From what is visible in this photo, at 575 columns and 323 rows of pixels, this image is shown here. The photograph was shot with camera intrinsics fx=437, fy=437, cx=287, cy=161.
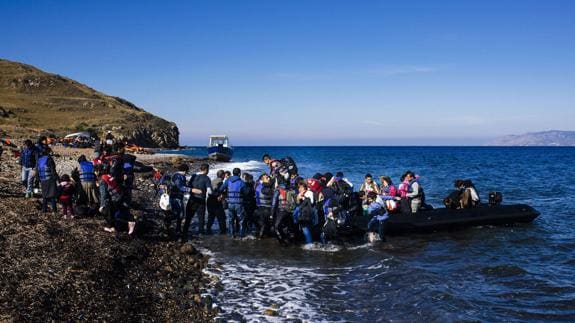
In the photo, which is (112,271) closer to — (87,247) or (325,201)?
(87,247)

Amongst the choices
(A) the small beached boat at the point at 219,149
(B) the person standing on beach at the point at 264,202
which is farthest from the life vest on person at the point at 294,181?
(A) the small beached boat at the point at 219,149

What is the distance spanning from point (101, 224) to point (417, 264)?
862 cm

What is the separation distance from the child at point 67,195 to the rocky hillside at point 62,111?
49.0 m

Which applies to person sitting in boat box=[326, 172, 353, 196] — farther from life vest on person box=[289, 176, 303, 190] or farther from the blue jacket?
the blue jacket

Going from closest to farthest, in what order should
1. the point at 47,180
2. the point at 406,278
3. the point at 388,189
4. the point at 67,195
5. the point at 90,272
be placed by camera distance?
the point at 90,272, the point at 406,278, the point at 47,180, the point at 67,195, the point at 388,189

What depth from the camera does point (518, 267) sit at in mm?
11500

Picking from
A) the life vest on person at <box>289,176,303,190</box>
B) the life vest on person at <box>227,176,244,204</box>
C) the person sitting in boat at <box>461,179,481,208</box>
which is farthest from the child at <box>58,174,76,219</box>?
the person sitting in boat at <box>461,179,481,208</box>

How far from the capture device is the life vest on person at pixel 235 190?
43.4 feet

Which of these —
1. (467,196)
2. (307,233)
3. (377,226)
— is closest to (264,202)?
(307,233)

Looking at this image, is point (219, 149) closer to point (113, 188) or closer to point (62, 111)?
point (62, 111)

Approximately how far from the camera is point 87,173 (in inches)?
518

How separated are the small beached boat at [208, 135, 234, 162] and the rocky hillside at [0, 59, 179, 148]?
13012 mm

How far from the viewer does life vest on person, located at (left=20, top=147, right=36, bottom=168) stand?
14.3 meters

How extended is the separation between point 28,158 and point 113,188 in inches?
198
